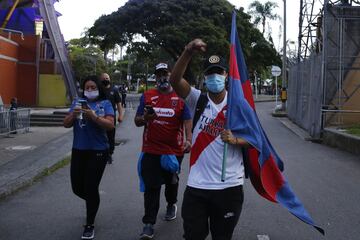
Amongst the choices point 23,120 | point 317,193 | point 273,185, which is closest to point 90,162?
point 273,185

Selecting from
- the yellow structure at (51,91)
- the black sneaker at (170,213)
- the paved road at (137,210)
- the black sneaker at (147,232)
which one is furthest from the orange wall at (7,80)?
the black sneaker at (147,232)

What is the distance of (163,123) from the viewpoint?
581 centimetres

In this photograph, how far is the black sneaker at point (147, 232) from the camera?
559 centimetres

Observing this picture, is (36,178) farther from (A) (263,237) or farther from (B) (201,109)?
(B) (201,109)

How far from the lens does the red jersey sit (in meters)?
5.80

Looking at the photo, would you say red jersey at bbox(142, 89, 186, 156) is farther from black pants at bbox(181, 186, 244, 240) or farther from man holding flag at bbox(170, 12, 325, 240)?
black pants at bbox(181, 186, 244, 240)

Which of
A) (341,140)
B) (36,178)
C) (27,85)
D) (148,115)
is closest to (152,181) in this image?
(148,115)

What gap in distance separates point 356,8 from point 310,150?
6240 mm

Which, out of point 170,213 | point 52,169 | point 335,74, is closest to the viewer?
point 170,213

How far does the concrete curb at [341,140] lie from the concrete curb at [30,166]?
718 centimetres

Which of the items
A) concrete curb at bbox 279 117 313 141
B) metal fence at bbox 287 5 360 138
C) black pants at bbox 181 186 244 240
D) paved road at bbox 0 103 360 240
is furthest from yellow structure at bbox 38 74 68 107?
black pants at bbox 181 186 244 240

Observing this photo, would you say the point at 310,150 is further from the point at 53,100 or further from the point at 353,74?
the point at 53,100

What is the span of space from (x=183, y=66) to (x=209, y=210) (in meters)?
1.15

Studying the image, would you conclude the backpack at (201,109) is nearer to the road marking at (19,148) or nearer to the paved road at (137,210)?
the paved road at (137,210)
